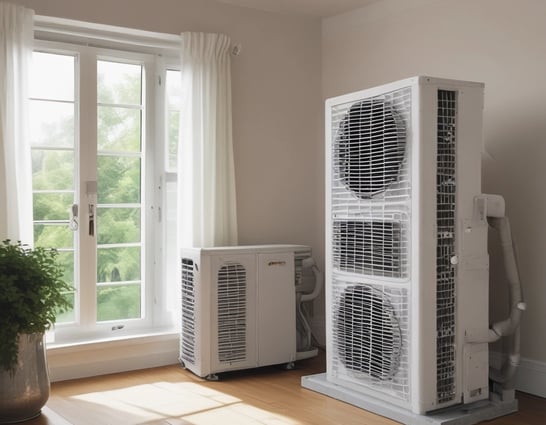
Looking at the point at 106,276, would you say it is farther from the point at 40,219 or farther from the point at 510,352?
the point at 510,352

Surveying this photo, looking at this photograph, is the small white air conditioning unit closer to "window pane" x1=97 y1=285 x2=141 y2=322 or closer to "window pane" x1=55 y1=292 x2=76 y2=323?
"window pane" x1=97 y1=285 x2=141 y2=322

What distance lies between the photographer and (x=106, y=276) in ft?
14.3

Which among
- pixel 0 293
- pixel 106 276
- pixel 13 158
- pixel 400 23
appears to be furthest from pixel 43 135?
pixel 400 23

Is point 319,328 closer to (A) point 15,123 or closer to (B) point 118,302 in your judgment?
(B) point 118,302

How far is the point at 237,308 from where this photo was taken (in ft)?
13.6

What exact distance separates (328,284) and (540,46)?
1.74 meters

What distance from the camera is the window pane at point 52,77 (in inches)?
162

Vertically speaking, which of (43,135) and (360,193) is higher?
(43,135)

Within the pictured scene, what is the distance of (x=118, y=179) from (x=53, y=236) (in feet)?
1.83

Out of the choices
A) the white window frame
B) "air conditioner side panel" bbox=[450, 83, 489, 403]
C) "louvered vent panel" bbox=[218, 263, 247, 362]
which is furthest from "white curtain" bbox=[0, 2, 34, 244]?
"air conditioner side panel" bbox=[450, 83, 489, 403]

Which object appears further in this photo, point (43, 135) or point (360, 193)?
point (43, 135)

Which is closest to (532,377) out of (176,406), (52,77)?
(176,406)

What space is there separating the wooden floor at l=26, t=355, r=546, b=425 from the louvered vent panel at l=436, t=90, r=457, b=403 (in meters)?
0.37

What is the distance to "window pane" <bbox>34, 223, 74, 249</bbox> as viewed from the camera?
4.13 m
